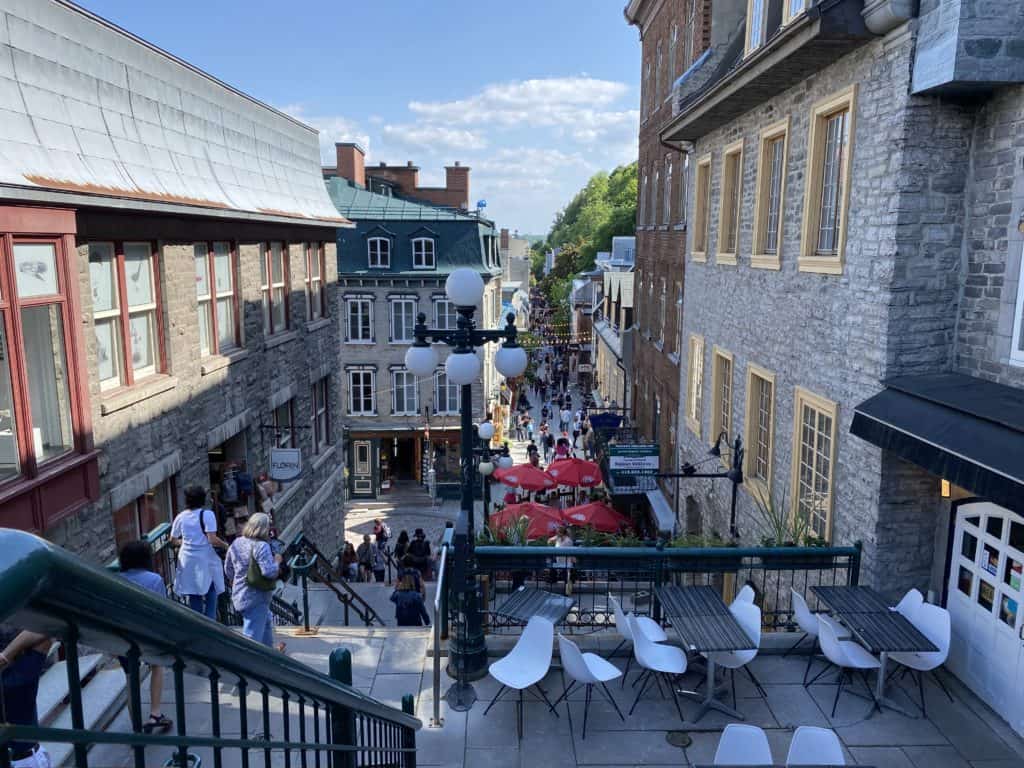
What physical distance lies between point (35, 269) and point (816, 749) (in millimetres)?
8314

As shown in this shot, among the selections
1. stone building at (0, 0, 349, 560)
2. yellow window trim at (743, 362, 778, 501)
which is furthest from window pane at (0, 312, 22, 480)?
yellow window trim at (743, 362, 778, 501)

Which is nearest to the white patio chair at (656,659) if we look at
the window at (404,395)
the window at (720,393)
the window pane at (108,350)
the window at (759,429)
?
the window at (759,429)

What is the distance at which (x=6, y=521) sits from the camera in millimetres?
7086

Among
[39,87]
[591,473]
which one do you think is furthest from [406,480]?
[39,87]

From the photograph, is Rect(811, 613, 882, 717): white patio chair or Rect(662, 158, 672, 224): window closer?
Rect(811, 613, 882, 717): white patio chair

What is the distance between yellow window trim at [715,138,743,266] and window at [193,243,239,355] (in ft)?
28.6

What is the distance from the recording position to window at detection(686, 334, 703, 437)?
50.8 feet

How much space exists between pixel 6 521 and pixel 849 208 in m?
9.45

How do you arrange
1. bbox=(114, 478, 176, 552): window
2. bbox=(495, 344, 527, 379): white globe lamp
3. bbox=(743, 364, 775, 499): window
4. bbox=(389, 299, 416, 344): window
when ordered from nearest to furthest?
bbox=(495, 344, 527, 379): white globe lamp
bbox=(114, 478, 176, 552): window
bbox=(743, 364, 775, 499): window
bbox=(389, 299, 416, 344): window

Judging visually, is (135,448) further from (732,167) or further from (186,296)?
(732,167)

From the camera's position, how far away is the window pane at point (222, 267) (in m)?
12.4

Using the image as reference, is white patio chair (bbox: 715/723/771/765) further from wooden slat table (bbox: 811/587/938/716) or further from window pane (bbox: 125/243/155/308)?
window pane (bbox: 125/243/155/308)

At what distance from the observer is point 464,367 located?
7.25 meters

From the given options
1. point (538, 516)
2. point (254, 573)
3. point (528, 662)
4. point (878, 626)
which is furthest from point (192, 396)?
→ point (878, 626)
